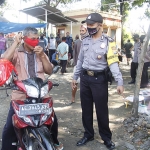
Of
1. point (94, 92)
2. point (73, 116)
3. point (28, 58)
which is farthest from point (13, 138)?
point (73, 116)

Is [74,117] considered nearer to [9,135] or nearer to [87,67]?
[87,67]

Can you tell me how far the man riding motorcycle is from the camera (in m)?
2.74

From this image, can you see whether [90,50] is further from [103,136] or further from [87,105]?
[103,136]

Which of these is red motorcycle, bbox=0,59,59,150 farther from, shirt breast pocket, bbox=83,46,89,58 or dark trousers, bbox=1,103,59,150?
shirt breast pocket, bbox=83,46,89,58

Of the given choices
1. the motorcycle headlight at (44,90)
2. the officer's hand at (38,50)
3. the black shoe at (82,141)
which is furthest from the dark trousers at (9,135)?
the black shoe at (82,141)

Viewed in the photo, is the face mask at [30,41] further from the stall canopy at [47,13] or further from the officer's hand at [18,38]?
the stall canopy at [47,13]

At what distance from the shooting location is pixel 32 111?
2369mm

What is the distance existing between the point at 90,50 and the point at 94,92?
604mm

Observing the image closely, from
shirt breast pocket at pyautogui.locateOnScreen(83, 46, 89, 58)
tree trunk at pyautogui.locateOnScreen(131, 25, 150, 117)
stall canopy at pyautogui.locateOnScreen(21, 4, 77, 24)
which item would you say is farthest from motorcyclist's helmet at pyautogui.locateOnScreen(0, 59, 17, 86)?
stall canopy at pyautogui.locateOnScreen(21, 4, 77, 24)

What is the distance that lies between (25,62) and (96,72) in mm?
1016

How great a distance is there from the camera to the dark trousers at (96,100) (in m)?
3.29

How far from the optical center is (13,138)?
2.90 meters

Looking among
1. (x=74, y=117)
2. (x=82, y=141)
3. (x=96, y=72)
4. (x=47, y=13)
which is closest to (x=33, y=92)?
(x=96, y=72)

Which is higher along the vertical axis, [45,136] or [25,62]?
[25,62]
